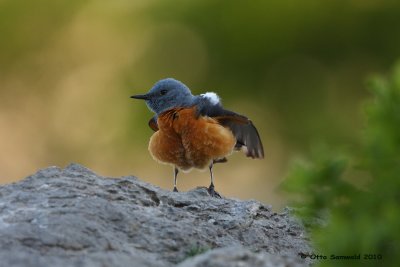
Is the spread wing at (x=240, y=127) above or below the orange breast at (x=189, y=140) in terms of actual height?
above

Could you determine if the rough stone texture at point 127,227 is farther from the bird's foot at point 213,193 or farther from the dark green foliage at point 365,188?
the bird's foot at point 213,193

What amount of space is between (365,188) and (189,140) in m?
3.73

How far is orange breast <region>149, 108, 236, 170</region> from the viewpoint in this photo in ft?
23.7

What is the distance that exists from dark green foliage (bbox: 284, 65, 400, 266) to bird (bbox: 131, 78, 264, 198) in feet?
10.6

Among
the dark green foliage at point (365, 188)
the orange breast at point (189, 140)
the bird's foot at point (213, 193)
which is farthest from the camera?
the orange breast at point (189, 140)

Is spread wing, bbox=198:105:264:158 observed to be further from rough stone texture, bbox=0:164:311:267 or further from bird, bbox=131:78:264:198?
rough stone texture, bbox=0:164:311:267

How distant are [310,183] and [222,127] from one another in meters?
3.81

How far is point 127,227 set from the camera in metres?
4.73

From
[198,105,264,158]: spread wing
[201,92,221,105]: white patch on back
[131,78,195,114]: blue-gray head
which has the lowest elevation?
[198,105,264,158]: spread wing

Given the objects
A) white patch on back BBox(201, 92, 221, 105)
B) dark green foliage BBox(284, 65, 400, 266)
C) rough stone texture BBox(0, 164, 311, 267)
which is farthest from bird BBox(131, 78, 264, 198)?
dark green foliage BBox(284, 65, 400, 266)

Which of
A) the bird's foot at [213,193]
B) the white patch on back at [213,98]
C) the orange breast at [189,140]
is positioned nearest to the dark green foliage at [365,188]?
the bird's foot at [213,193]

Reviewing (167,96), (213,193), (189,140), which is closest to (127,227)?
(213,193)

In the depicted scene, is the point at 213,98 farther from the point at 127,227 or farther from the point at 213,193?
the point at 127,227

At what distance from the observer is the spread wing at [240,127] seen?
756cm
